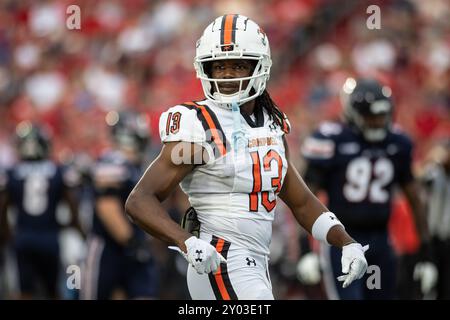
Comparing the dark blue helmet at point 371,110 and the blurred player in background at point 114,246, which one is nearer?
the dark blue helmet at point 371,110

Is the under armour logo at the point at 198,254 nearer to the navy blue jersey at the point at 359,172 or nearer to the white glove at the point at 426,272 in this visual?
the navy blue jersey at the point at 359,172

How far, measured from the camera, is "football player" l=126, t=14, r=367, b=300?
432 cm

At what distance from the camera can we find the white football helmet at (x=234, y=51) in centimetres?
443

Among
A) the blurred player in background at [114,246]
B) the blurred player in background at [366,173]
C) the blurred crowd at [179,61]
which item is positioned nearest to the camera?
the blurred player in background at [366,173]

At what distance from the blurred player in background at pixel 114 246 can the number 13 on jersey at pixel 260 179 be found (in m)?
3.23

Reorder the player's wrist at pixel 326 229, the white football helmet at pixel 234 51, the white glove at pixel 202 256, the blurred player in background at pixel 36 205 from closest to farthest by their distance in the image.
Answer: the white glove at pixel 202 256, the white football helmet at pixel 234 51, the player's wrist at pixel 326 229, the blurred player in background at pixel 36 205

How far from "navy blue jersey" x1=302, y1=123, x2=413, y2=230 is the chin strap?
99.4 inches

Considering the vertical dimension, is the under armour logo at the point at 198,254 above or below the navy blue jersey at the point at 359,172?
below

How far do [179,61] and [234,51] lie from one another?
9.66m

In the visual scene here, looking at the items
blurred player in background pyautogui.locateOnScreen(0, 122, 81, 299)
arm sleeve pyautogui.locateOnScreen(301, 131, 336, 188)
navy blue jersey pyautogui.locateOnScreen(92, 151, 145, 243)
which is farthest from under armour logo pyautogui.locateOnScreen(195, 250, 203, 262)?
blurred player in background pyautogui.locateOnScreen(0, 122, 81, 299)

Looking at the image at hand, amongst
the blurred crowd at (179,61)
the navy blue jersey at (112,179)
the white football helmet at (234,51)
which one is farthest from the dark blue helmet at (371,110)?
the blurred crowd at (179,61)

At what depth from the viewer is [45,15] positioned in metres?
15.5
